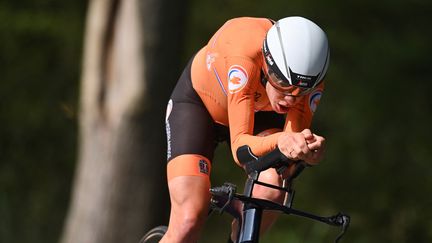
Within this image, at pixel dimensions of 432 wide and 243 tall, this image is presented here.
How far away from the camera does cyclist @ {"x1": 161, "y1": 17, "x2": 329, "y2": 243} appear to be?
4.98m

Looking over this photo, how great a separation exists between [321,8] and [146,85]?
16.0ft

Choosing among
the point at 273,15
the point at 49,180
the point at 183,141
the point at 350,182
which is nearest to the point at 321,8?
the point at 273,15

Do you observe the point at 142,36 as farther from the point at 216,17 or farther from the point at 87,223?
the point at 216,17

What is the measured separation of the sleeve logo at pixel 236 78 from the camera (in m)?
5.23

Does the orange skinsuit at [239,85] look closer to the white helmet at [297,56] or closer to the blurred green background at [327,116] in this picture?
the white helmet at [297,56]

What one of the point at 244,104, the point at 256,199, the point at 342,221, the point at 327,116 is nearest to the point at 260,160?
the point at 256,199

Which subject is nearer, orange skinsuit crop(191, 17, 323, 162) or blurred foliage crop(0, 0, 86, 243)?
orange skinsuit crop(191, 17, 323, 162)

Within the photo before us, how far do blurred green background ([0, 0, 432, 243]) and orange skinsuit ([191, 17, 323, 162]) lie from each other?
23.2 feet

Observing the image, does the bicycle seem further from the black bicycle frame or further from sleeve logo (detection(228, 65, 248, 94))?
sleeve logo (detection(228, 65, 248, 94))

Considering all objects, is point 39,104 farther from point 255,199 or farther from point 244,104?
point 255,199

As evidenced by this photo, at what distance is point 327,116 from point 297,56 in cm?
898

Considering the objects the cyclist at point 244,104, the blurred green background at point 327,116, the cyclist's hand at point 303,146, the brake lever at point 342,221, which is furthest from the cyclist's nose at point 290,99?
the blurred green background at point 327,116

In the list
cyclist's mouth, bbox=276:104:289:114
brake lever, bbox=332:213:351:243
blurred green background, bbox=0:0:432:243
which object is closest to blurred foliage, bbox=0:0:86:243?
blurred green background, bbox=0:0:432:243

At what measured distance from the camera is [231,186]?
488cm
